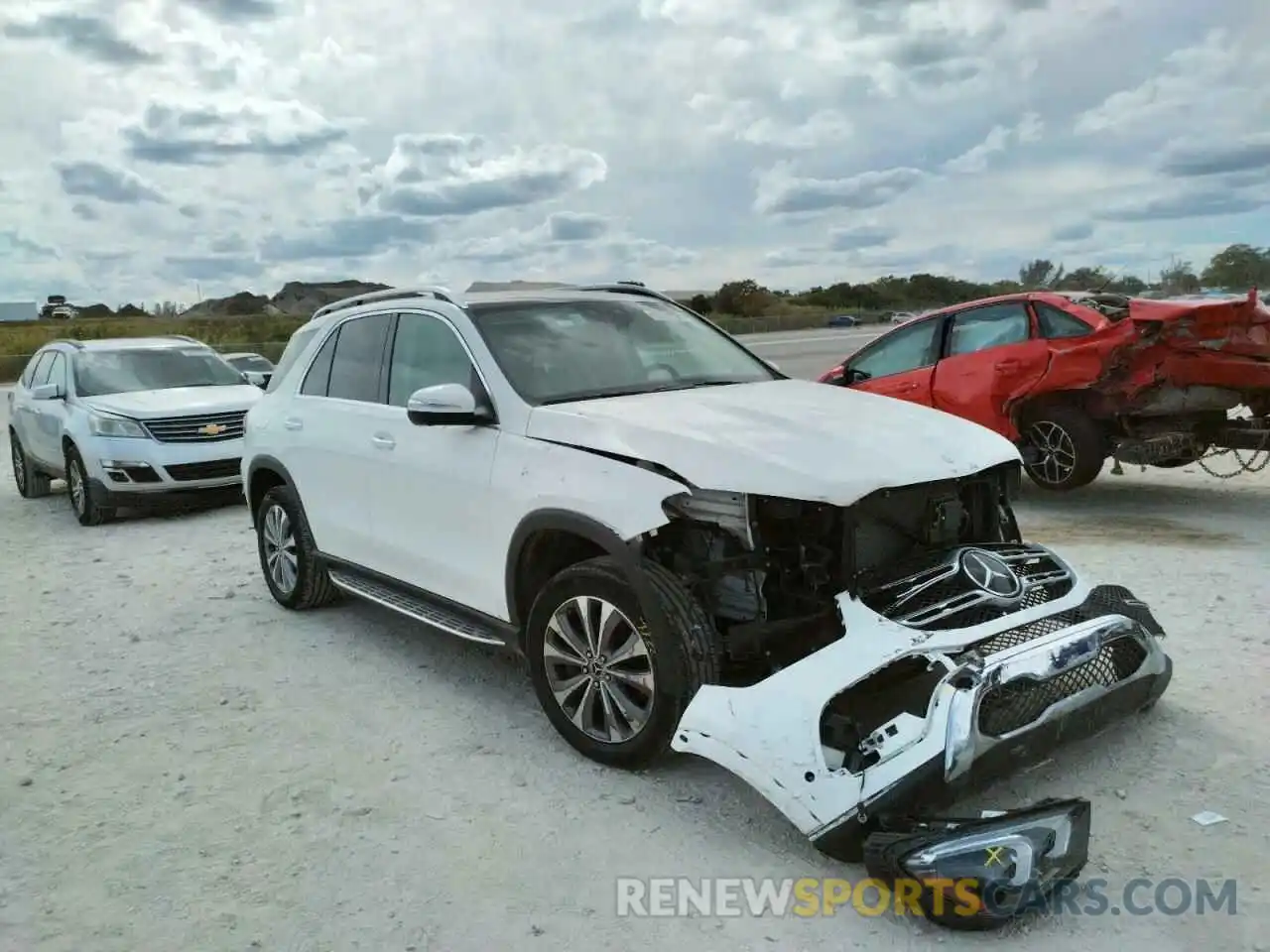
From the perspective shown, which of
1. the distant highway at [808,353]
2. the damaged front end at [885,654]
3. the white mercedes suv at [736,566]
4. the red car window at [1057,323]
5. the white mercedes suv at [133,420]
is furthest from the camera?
the distant highway at [808,353]

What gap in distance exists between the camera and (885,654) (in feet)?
11.4

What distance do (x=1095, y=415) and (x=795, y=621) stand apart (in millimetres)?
5811

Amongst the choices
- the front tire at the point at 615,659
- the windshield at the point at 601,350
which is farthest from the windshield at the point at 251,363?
the front tire at the point at 615,659

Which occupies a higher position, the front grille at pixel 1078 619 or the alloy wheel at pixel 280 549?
the front grille at pixel 1078 619

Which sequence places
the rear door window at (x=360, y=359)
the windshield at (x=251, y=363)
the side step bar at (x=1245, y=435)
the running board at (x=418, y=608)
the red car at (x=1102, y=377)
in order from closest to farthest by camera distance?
the running board at (x=418, y=608), the rear door window at (x=360, y=359), the red car at (x=1102, y=377), the side step bar at (x=1245, y=435), the windshield at (x=251, y=363)

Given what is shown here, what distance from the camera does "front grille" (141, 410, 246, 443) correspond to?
34.1 ft

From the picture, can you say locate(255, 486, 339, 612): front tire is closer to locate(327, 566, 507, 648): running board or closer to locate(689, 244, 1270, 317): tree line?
locate(327, 566, 507, 648): running board

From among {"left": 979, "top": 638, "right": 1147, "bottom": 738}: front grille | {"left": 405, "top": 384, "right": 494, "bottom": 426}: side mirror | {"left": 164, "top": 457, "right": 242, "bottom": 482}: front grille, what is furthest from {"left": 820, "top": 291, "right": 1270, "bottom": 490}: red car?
{"left": 164, "top": 457, "right": 242, "bottom": 482}: front grille

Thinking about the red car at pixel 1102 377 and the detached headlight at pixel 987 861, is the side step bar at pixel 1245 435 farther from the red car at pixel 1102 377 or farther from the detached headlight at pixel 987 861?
the detached headlight at pixel 987 861

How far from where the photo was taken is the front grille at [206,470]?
10.4m

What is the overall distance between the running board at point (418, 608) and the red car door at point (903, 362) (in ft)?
16.7

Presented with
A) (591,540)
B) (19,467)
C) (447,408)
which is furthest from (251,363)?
(591,540)

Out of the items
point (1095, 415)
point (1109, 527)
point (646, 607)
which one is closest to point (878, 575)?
point (646, 607)

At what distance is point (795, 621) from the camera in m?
3.79
